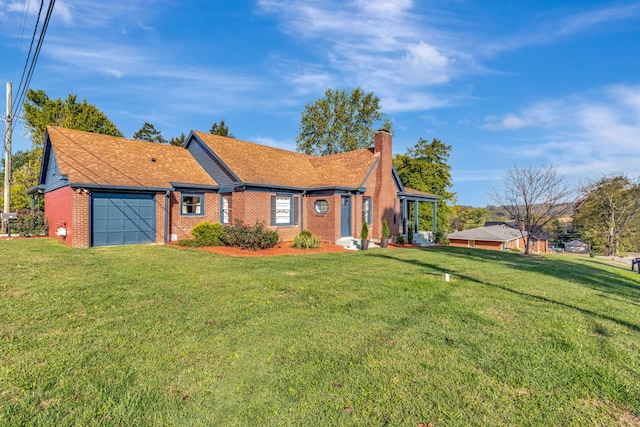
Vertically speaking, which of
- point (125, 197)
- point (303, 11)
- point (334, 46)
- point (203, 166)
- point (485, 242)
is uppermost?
point (334, 46)

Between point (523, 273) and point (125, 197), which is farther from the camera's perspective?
point (125, 197)

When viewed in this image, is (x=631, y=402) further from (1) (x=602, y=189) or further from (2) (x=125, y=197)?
(1) (x=602, y=189)

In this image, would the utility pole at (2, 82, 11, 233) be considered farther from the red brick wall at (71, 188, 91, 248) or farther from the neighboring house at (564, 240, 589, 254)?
the neighboring house at (564, 240, 589, 254)

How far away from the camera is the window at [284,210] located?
55.3 feet

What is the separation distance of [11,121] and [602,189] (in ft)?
211

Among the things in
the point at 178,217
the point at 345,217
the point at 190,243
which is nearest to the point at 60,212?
the point at 178,217

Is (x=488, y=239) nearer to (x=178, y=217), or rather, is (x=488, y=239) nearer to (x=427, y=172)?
(x=427, y=172)

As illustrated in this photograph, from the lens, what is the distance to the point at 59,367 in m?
3.26

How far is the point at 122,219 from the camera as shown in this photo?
554 inches

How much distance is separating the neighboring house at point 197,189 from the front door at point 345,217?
55mm

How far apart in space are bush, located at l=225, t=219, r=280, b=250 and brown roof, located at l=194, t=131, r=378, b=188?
2.93 metres

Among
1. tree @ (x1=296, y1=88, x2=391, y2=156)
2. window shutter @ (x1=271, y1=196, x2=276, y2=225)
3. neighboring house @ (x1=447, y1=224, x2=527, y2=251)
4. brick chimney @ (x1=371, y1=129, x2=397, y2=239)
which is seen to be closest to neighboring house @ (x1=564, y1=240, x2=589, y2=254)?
neighboring house @ (x1=447, y1=224, x2=527, y2=251)

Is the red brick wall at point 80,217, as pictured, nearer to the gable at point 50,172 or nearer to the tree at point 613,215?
the gable at point 50,172

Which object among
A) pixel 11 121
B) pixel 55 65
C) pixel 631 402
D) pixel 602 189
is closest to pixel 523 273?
pixel 631 402
